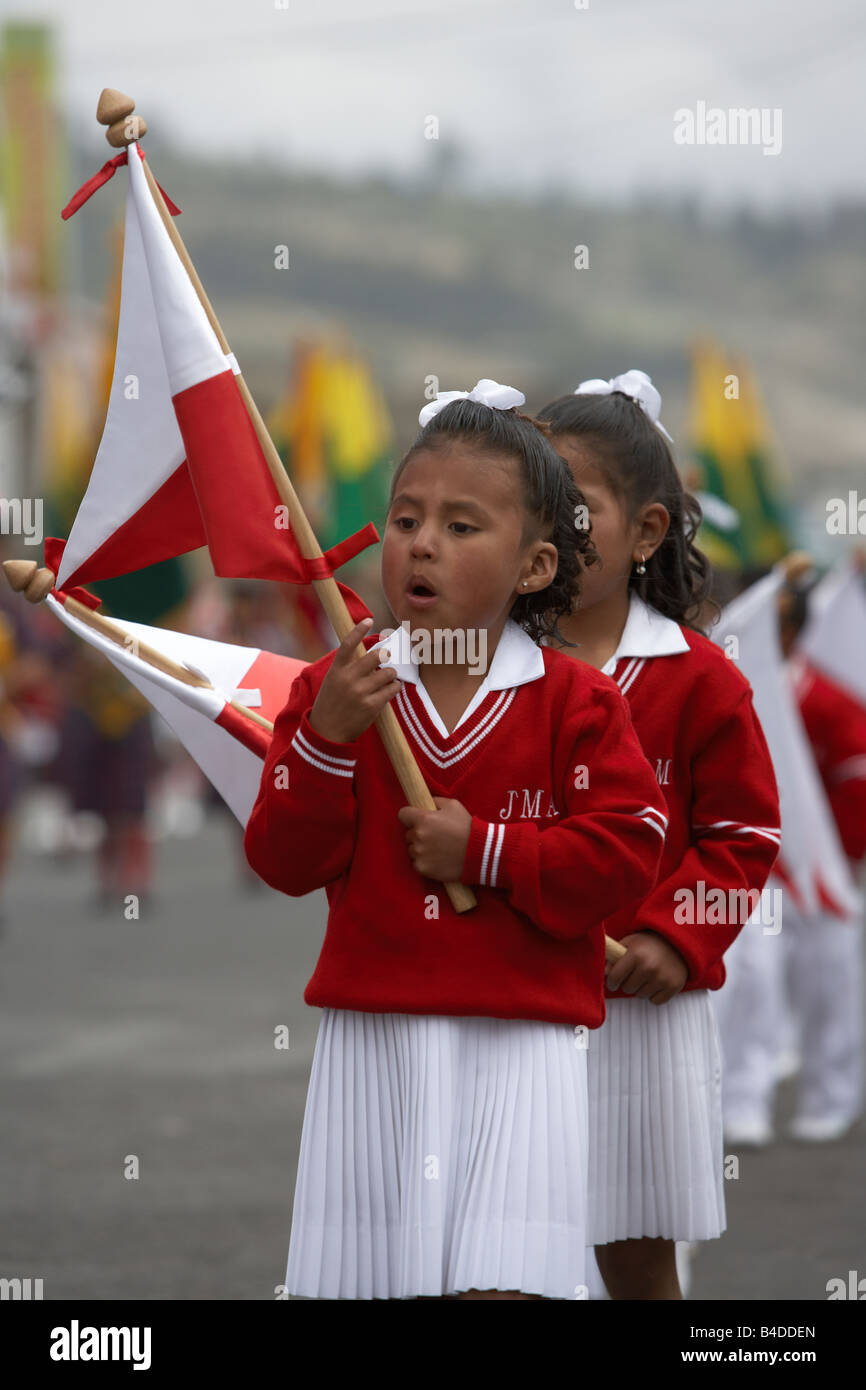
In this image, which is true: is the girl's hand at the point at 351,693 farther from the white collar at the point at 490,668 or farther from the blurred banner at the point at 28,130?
the blurred banner at the point at 28,130

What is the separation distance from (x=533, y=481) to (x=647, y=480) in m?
0.61

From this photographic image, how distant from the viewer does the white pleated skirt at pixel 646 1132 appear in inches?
130

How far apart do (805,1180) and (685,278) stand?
436ft

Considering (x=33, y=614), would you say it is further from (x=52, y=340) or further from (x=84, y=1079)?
(x=52, y=340)

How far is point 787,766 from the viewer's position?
5512mm

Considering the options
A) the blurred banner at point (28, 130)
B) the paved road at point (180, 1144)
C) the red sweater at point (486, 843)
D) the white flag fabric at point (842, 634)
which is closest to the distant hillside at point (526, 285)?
the blurred banner at point (28, 130)

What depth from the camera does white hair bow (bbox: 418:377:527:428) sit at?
2.97 metres

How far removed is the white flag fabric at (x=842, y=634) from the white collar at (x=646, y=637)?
11.7 feet

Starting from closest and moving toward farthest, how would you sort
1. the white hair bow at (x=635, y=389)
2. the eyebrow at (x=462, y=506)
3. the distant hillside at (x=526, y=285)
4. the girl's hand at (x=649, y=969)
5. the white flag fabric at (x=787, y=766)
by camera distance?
the eyebrow at (x=462, y=506) → the girl's hand at (x=649, y=969) → the white hair bow at (x=635, y=389) → the white flag fabric at (x=787, y=766) → the distant hillside at (x=526, y=285)

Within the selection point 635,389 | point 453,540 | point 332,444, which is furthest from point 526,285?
point 453,540

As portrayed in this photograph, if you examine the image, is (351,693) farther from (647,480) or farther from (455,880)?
(647,480)

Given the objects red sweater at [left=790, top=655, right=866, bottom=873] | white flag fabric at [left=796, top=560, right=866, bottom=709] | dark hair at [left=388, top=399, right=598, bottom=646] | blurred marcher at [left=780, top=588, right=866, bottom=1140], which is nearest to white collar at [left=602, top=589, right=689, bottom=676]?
dark hair at [left=388, top=399, right=598, bottom=646]

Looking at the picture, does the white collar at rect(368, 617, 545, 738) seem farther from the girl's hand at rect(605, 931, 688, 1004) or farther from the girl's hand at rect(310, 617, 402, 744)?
the girl's hand at rect(605, 931, 688, 1004)

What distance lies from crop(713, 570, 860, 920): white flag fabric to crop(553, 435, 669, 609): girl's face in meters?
1.03
